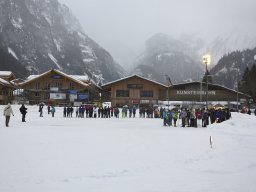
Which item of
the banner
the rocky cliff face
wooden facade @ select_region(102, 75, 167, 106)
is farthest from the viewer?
the rocky cliff face

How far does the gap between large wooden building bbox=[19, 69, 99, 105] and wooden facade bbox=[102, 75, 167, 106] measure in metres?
5.69

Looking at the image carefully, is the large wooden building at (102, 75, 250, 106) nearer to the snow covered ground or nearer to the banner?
the banner

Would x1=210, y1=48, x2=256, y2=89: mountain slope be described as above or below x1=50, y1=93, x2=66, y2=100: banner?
above

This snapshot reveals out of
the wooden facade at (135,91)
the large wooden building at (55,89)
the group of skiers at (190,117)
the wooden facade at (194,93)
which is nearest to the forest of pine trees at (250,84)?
the wooden facade at (194,93)

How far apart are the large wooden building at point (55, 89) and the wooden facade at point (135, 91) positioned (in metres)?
5.69

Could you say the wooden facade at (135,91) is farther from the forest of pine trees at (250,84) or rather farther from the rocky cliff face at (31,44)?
the rocky cliff face at (31,44)

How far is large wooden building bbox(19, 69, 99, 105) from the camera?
5991 cm

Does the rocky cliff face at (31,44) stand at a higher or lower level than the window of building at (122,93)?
higher

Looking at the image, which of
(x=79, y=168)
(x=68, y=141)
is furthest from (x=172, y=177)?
(x=68, y=141)

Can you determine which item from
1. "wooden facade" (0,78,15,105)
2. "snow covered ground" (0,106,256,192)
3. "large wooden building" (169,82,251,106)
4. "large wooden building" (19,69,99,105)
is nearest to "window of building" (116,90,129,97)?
"large wooden building" (19,69,99,105)

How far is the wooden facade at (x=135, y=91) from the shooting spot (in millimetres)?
57594

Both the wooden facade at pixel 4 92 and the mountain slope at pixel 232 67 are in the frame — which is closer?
the wooden facade at pixel 4 92

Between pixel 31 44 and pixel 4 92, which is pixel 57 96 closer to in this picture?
pixel 4 92

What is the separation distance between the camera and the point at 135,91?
57812 millimetres
